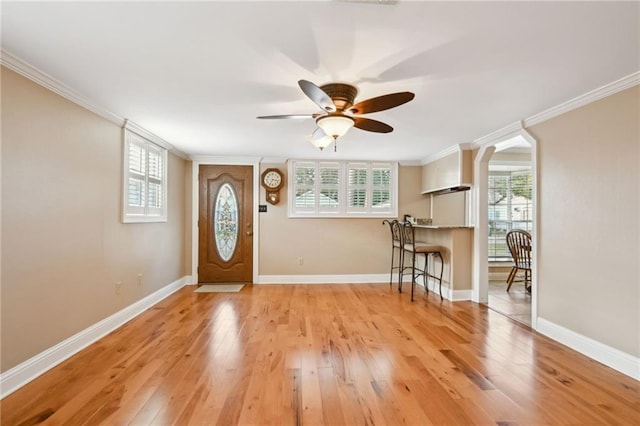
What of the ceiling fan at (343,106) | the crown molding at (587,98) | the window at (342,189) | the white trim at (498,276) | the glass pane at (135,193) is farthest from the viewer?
the white trim at (498,276)

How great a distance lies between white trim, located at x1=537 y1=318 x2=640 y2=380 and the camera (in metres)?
2.23

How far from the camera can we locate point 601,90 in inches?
94.9

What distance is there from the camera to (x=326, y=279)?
5320mm

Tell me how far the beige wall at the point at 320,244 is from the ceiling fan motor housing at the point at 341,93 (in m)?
3.08

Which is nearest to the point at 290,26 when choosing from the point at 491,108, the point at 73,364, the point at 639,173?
the point at 491,108

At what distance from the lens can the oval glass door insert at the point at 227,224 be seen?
5238 millimetres

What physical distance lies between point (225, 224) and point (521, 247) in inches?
191

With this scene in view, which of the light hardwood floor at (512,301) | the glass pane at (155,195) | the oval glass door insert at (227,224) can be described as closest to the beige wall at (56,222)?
the glass pane at (155,195)

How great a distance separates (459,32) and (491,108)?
4.83 feet

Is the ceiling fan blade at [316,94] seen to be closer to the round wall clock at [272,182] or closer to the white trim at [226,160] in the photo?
the round wall clock at [272,182]

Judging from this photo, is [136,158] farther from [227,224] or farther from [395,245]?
[395,245]

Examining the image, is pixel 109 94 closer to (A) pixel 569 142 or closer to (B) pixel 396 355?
(B) pixel 396 355

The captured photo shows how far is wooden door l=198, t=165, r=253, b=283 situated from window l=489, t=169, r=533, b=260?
466 centimetres

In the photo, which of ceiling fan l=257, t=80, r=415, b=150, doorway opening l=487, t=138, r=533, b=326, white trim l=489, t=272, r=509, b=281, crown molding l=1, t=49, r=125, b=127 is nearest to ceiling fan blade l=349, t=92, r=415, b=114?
ceiling fan l=257, t=80, r=415, b=150
